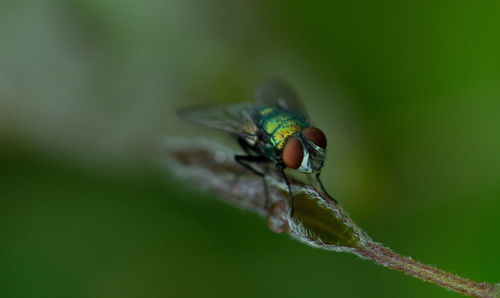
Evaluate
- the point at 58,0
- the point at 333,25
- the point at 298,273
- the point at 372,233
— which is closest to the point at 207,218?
the point at 298,273

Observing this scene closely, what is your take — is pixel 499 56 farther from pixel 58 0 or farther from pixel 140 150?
pixel 58 0

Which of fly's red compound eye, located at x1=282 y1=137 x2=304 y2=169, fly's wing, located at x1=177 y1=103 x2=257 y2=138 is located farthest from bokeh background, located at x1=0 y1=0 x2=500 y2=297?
fly's red compound eye, located at x1=282 y1=137 x2=304 y2=169

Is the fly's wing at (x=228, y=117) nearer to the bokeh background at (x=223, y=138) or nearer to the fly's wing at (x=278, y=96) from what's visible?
the fly's wing at (x=278, y=96)

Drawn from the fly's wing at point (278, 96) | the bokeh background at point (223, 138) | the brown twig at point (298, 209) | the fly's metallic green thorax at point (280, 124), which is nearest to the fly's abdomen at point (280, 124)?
the fly's metallic green thorax at point (280, 124)

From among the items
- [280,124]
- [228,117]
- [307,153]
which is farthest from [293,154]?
[228,117]

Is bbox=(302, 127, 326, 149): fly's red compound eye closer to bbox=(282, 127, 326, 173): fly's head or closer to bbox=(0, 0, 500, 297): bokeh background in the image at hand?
bbox=(282, 127, 326, 173): fly's head

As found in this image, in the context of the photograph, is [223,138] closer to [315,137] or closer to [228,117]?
[228,117]
